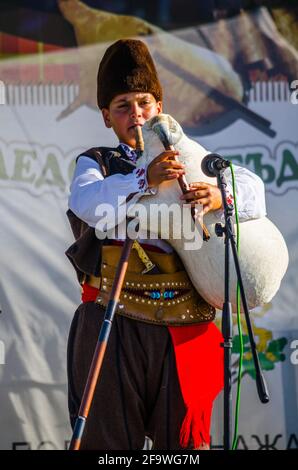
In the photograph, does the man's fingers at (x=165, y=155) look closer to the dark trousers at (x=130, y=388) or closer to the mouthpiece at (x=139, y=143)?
the mouthpiece at (x=139, y=143)

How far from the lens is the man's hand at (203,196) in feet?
8.46

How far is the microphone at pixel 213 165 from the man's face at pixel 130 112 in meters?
0.34

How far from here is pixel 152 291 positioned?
2.73 metres

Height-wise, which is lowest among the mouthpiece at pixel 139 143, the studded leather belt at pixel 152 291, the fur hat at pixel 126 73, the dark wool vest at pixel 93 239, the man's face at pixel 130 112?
the studded leather belt at pixel 152 291

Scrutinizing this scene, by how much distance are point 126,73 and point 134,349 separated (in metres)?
0.80

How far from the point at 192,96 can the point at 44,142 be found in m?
0.64

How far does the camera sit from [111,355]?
2.71m

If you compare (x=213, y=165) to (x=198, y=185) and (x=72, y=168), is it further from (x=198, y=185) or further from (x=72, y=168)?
(x=72, y=168)

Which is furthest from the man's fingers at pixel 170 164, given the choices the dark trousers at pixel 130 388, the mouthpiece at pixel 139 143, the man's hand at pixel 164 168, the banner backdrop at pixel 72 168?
the banner backdrop at pixel 72 168

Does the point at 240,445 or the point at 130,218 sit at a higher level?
the point at 130,218

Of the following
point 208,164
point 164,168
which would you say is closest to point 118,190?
point 164,168
